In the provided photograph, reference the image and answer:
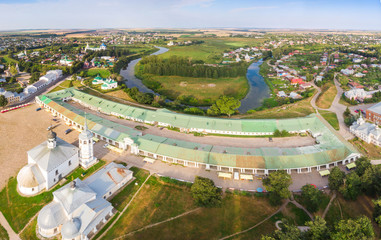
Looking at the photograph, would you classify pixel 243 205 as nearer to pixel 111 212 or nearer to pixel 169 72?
pixel 111 212

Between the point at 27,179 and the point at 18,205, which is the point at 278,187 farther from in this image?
Result: the point at 18,205

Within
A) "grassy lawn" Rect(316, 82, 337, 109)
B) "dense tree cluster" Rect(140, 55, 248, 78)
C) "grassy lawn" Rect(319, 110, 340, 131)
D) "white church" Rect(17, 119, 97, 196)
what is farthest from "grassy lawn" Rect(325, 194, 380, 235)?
"dense tree cluster" Rect(140, 55, 248, 78)

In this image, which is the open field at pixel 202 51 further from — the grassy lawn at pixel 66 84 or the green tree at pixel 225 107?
the green tree at pixel 225 107

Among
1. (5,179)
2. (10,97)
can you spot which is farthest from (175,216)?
(10,97)

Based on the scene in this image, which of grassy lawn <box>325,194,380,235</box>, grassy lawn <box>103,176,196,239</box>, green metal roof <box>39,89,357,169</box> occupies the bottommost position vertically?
grassy lawn <box>325,194,380,235</box>

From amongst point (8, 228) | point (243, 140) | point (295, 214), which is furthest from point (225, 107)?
point (8, 228)

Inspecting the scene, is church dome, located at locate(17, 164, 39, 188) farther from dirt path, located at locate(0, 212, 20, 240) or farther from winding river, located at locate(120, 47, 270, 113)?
winding river, located at locate(120, 47, 270, 113)
